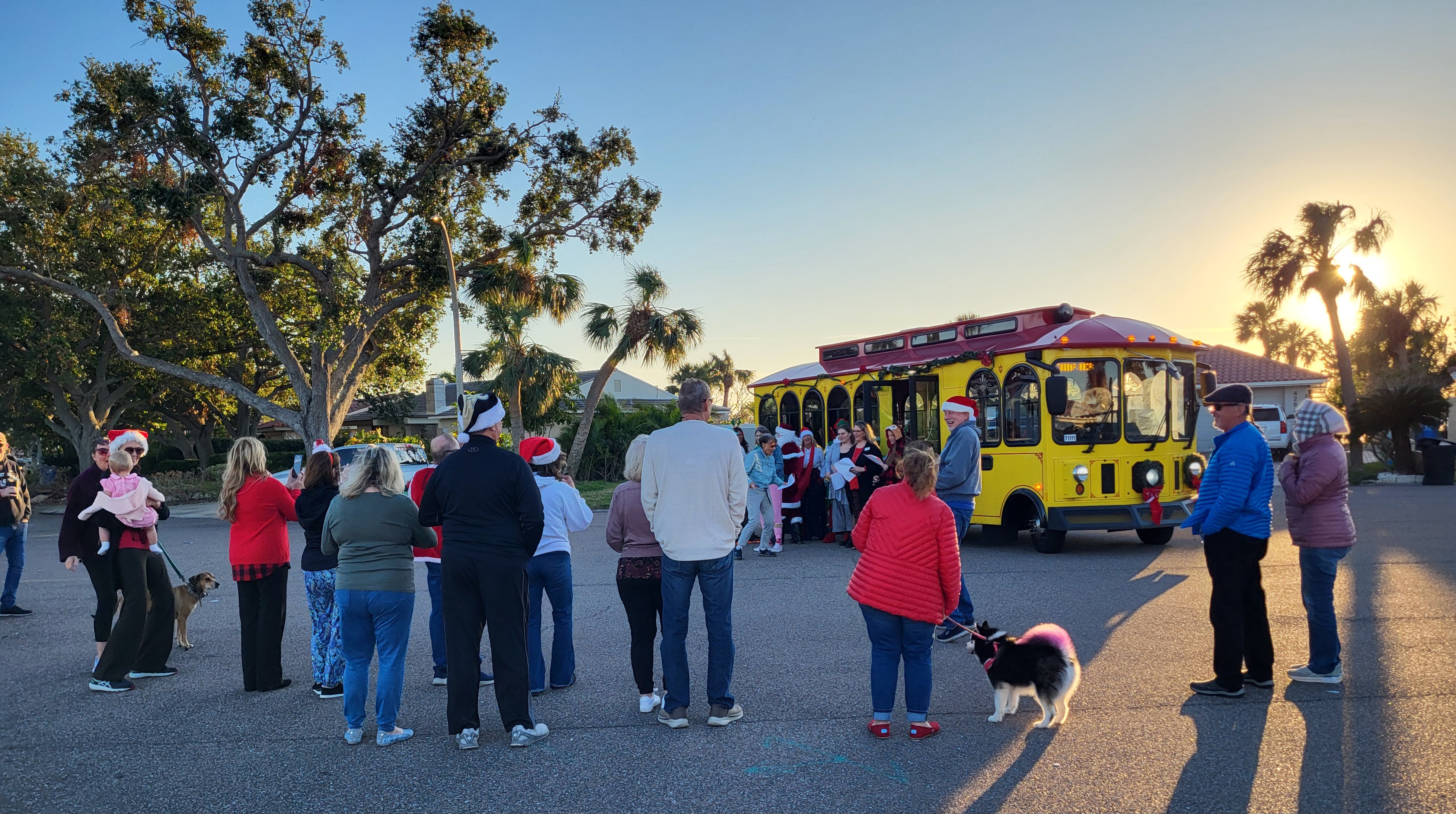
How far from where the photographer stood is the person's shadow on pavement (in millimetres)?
4137

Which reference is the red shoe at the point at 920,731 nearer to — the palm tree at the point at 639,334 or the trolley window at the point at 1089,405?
the trolley window at the point at 1089,405

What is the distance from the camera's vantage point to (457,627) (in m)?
5.01

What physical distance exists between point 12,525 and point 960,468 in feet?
30.6

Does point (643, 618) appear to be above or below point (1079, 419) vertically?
below

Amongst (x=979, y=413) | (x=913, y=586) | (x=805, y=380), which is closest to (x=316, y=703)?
(x=913, y=586)

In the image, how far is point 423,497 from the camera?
5199 mm

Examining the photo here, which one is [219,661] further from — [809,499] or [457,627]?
[809,499]

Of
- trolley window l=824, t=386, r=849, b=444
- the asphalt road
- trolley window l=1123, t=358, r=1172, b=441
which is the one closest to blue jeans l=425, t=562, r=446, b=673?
the asphalt road

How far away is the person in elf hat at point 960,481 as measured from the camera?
7.32 metres

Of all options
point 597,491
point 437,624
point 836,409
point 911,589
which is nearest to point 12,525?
point 437,624

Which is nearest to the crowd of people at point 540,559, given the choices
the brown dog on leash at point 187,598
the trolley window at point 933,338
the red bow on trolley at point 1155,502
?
the brown dog on leash at point 187,598

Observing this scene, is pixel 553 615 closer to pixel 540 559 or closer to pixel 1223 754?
pixel 540 559

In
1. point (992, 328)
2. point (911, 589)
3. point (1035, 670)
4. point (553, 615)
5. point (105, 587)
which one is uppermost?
point (992, 328)

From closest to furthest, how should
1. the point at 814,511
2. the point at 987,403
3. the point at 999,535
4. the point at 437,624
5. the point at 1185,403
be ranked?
1. the point at 437,624
2. the point at 1185,403
3. the point at 987,403
4. the point at 999,535
5. the point at 814,511
